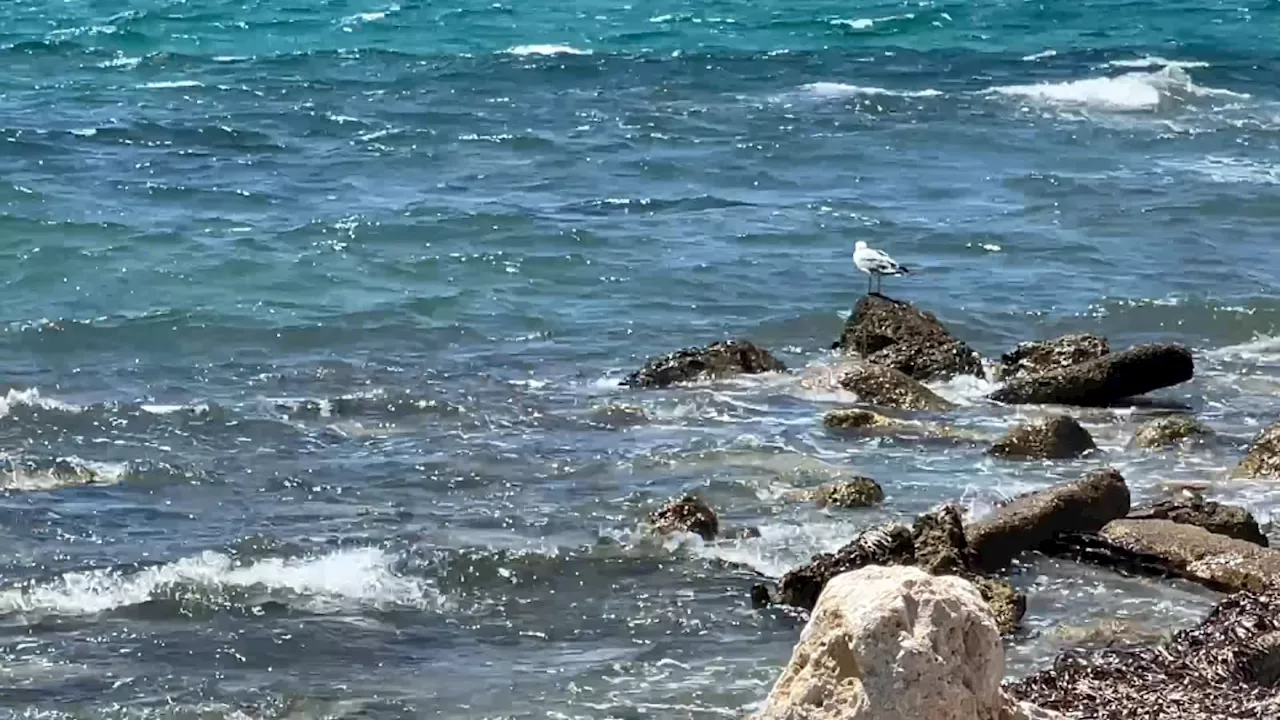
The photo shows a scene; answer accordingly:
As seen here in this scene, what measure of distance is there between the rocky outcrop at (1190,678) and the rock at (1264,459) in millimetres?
4749

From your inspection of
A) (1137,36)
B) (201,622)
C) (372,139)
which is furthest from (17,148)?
(1137,36)

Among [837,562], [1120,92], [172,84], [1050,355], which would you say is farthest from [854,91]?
[837,562]

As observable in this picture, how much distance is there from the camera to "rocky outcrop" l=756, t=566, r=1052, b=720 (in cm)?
509

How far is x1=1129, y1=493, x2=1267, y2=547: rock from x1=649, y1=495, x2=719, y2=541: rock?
7.71ft

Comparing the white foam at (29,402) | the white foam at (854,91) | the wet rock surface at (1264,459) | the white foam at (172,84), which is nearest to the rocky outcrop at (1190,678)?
the wet rock surface at (1264,459)

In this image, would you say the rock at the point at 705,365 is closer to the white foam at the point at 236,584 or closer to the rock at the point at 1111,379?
the rock at the point at 1111,379

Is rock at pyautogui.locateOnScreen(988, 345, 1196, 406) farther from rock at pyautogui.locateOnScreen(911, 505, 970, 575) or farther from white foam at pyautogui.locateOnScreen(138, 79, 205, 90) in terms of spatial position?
white foam at pyautogui.locateOnScreen(138, 79, 205, 90)

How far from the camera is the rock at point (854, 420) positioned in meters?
14.6

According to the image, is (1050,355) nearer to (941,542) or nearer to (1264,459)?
(1264,459)

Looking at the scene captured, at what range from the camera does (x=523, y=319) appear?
61.6 feet

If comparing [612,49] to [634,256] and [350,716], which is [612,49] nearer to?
[634,256]

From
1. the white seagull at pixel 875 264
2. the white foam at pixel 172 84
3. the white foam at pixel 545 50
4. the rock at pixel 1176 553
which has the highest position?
the rock at pixel 1176 553

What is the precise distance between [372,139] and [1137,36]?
17816 millimetres

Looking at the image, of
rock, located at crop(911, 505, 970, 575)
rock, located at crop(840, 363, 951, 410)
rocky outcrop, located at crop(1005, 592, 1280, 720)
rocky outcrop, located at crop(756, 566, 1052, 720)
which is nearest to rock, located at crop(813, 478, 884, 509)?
rock, located at crop(911, 505, 970, 575)
